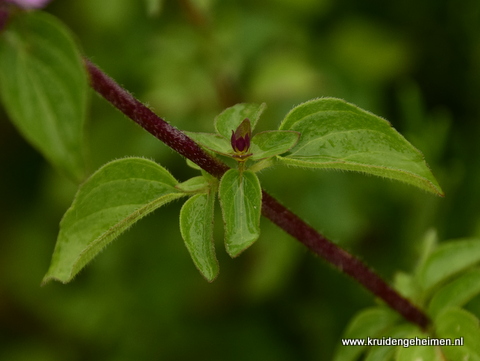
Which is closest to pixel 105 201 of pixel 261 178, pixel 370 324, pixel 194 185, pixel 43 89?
pixel 194 185

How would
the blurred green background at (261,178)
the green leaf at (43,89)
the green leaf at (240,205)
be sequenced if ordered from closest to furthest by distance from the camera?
the green leaf at (240,205), the green leaf at (43,89), the blurred green background at (261,178)

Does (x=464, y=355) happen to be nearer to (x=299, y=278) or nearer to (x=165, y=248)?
(x=299, y=278)

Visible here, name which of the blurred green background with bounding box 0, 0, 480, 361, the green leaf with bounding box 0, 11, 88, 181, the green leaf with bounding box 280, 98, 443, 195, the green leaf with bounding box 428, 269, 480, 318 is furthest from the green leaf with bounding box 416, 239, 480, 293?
the blurred green background with bounding box 0, 0, 480, 361

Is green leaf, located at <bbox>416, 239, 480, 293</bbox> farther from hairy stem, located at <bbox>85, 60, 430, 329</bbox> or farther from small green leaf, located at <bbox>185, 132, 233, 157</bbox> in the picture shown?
small green leaf, located at <bbox>185, 132, 233, 157</bbox>

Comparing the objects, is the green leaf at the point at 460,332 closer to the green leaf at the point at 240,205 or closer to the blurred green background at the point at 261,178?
the green leaf at the point at 240,205

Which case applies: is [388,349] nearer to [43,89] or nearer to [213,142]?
[213,142]

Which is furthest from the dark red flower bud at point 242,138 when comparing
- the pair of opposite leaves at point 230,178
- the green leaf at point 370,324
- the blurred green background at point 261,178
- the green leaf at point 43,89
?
the blurred green background at point 261,178

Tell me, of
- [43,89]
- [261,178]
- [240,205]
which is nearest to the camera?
[240,205]
